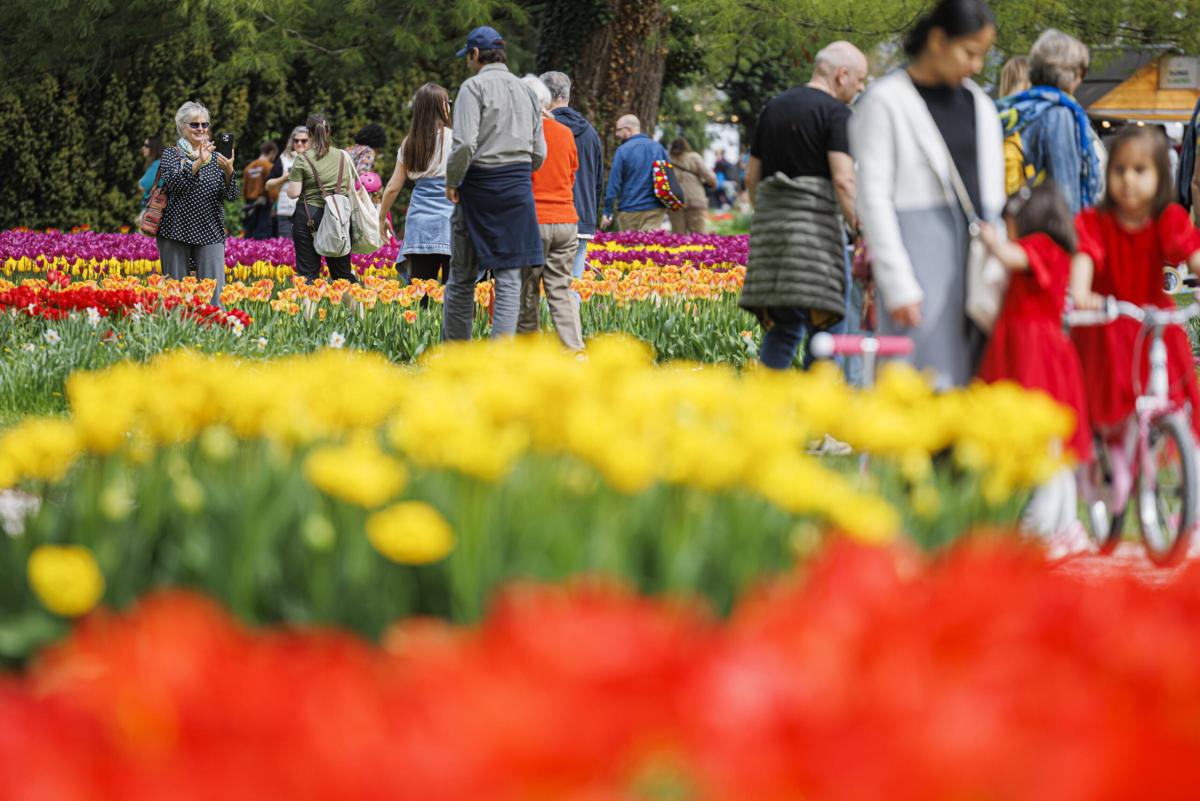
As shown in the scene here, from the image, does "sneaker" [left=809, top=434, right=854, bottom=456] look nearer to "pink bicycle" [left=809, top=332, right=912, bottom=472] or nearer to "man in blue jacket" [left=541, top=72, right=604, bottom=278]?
"pink bicycle" [left=809, top=332, right=912, bottom=472]

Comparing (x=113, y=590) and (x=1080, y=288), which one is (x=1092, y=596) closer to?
(x=113, y=590)

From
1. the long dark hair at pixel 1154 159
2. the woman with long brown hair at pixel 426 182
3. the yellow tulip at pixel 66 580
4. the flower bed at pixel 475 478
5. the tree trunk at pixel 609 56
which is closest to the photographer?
the yellow tulip at pixel 66 580

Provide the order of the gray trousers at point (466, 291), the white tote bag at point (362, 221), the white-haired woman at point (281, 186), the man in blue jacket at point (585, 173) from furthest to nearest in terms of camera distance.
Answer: the white-haired woman at point (281, 186) → the white tote bag at point (362, 221) → the man in blue jacket at point (585, 173) → the gray trousers at point (466, 291)

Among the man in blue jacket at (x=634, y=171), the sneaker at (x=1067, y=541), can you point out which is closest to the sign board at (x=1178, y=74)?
the man in blue jacket at (x=634, y=171)

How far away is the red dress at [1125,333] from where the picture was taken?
5164 mm

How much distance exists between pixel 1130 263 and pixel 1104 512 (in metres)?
0.71

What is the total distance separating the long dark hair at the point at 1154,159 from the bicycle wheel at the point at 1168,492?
2.02 ft

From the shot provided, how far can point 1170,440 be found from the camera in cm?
508

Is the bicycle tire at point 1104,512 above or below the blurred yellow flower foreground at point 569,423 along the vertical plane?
below

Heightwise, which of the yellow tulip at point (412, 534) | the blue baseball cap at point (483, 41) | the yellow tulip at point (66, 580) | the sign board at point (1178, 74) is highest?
the sign board at point (1178, 74)

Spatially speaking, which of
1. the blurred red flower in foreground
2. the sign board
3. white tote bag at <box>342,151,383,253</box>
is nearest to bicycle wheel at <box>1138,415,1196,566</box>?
the blurred red flower in foreground

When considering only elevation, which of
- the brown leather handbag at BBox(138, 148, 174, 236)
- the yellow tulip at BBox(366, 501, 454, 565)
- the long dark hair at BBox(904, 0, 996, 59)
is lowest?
the yellow tulip at BBox(366, 501, 454, 565)

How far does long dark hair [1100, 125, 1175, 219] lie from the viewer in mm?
5043

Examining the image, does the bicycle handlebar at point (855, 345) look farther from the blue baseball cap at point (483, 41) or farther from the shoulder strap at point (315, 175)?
the shoulder strap at point (315, 175)
